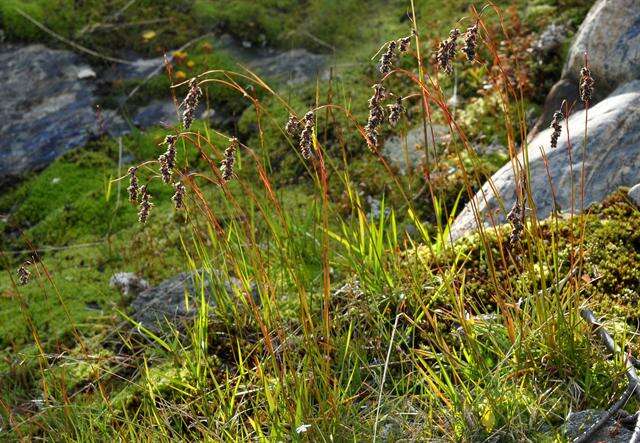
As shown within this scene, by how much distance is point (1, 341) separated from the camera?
4887mm

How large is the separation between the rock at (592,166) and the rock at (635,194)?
0.17m

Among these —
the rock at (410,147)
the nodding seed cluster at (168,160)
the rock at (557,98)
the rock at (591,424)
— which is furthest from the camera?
the rock at (410,147)

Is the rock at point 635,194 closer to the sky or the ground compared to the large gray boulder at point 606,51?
closer to the ground

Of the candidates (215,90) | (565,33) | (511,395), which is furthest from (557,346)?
(215,90)

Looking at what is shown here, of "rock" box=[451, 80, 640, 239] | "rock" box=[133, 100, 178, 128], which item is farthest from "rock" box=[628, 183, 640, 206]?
"rock" box=[133, 100, 178, 128]

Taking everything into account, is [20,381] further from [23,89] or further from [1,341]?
[23,89]

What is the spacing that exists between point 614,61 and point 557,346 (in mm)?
3222

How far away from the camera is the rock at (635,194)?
4.17 metres

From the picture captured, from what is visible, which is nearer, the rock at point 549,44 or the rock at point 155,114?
the rock at point 549,44

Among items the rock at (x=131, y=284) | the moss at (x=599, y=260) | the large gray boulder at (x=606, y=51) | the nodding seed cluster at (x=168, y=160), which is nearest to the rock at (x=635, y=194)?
the moss at (x=599, y=260)

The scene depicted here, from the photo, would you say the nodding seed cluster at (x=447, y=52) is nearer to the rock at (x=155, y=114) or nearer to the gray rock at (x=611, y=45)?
the gray rock at (x=611, y=45)

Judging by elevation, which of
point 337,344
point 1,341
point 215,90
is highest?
point 215,90

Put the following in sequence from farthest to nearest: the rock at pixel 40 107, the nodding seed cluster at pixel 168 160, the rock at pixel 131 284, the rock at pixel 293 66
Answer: the rock at pixel 293 66 < the rock at pixel 40 107 < the rock at pixel 131 284 < the nodding seed cluster at pixel 168 160

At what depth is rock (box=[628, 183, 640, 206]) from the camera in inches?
164
